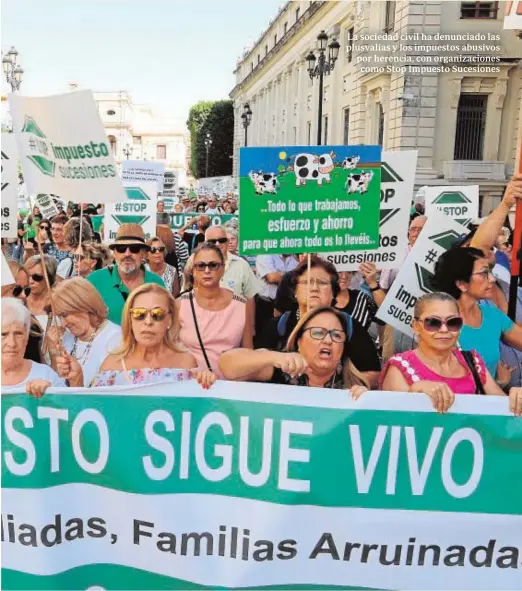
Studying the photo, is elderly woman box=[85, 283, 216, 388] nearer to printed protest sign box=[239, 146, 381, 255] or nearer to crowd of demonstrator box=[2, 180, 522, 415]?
crowd of demonstrator box=[2, 180, 522, 415]

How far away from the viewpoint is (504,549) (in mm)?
2490

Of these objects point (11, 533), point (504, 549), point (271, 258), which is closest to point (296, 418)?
point (504, 549)

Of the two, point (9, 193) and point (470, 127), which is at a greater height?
point (470, 127)

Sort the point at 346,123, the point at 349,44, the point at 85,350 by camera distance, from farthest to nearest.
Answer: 1. the point at 346,123
2. the point at 349,44
3. the point at 85,350

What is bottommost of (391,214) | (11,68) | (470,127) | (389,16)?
(391,214)

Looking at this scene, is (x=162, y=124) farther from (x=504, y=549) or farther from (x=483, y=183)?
(x=504, y=549)

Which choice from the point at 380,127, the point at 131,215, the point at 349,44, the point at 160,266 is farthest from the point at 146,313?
the point at 349,44

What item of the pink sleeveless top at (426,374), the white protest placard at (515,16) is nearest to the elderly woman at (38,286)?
the pink sleeveless top at (426,374)

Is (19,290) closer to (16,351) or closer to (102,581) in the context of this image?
(16,351)

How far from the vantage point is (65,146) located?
11.6ft

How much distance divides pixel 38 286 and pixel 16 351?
1.70 meters

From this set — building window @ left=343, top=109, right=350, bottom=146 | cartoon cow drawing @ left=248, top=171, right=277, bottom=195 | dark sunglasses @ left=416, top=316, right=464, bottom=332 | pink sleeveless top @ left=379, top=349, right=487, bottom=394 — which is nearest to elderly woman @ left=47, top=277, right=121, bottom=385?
cartoon cow drawing @ left=248, top=171, right=277, bottom=195

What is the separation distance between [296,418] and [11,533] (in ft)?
3.86

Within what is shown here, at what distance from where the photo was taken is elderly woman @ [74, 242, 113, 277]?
5406mm
